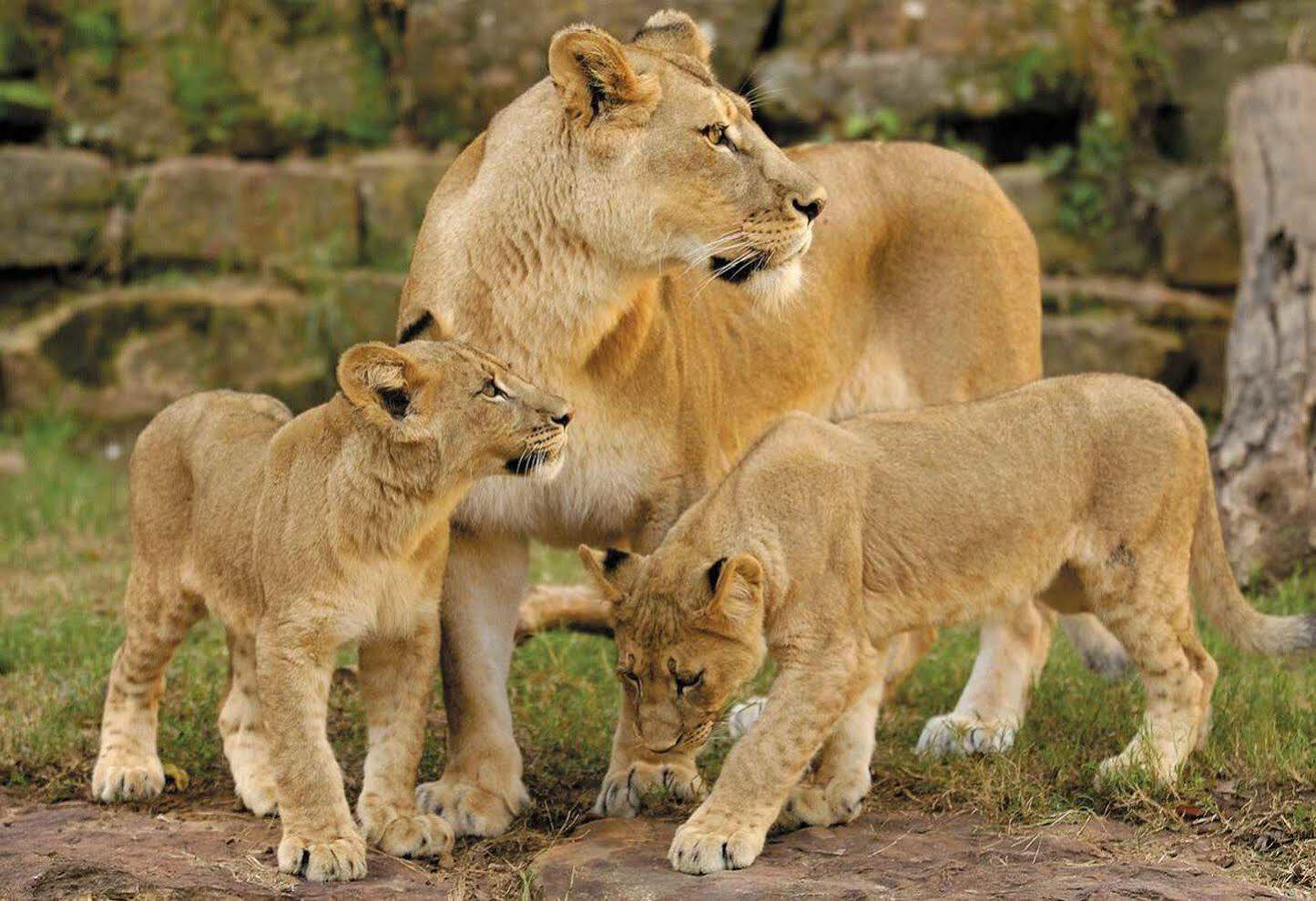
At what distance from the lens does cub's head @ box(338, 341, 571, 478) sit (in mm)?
4449

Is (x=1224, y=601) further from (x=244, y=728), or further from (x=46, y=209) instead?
(x=46, y=209)

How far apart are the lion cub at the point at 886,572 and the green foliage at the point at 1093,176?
4515mm

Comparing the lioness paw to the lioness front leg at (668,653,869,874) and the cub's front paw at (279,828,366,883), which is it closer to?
the lioness front leg at (668,653,869,874)

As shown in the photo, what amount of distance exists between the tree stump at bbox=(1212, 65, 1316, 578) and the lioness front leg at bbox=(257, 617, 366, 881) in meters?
4.14

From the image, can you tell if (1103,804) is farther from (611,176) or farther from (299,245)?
(299,245)

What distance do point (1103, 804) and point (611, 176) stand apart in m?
2.10

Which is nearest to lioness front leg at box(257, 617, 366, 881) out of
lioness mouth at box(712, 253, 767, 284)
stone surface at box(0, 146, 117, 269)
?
lioness mouth at box(712, 253, 767, 284)

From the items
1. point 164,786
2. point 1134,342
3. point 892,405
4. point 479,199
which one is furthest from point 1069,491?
point 1134,342

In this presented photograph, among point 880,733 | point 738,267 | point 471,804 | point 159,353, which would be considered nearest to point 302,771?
point 471,804

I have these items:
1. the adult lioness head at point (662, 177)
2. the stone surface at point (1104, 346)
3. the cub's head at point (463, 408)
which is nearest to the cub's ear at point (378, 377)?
the cub's head at point (463, 408)

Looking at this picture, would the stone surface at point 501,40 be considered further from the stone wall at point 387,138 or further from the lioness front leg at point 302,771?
the lioness front leg at point 302,771

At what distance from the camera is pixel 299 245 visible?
998 centimetres

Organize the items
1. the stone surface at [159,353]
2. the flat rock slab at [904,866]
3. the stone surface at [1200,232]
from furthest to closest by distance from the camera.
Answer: the stone surface at [159,353], the stone surface at [1200,232], the flat rock slab at [904,866]

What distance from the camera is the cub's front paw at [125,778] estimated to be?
16.6 ft
